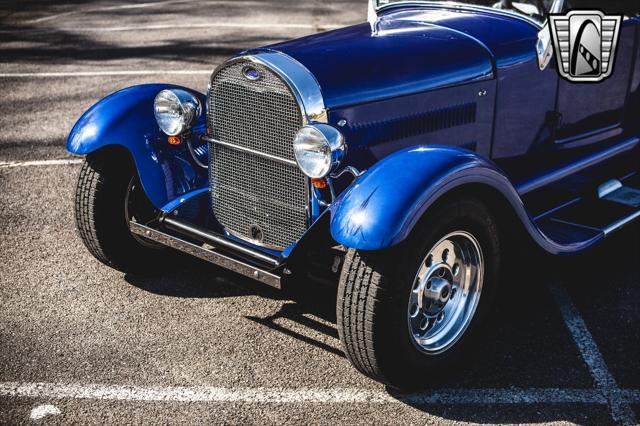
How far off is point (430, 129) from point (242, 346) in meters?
1.41

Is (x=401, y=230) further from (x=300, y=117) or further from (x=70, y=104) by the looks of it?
(x=70, y=104)

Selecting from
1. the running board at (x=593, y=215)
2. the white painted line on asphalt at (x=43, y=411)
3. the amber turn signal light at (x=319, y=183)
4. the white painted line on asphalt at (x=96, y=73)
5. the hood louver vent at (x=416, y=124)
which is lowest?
the white painted line on asphalt at (x=43, y=411)

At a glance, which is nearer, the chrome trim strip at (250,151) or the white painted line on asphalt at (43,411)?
the white painted line on asphalt at (43,411)

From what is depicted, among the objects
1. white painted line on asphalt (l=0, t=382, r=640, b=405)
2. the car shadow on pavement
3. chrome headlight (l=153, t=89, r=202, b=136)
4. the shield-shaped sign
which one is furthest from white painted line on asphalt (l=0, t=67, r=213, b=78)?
white painted line on asphalt (l=0, t=382, r=640, b=405)

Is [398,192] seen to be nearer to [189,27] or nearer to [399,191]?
[399,191]

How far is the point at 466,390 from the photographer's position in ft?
10.2

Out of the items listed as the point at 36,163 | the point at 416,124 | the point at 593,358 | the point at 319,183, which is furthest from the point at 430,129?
the point at 36,163

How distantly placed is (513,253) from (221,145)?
5.09 ft

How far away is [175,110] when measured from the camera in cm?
365

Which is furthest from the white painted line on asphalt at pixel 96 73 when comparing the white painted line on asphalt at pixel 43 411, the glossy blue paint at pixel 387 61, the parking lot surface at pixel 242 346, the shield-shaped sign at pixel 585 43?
the white painted line on asphalt at pixel 43 411

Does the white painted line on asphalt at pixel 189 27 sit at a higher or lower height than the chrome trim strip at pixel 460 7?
lower

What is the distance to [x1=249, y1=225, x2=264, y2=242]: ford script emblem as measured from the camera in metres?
3.55

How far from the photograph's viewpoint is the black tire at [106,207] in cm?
377

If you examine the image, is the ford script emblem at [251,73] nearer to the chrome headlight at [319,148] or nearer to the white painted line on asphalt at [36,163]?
the chrome headlight at [319,148]
